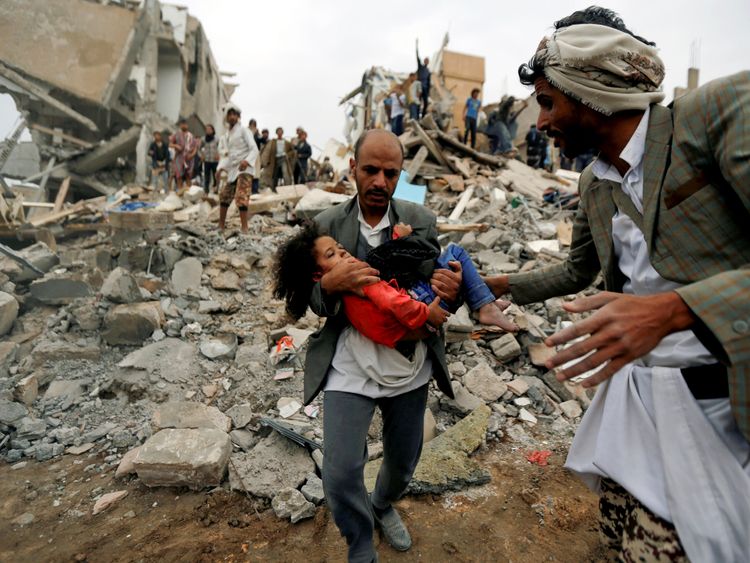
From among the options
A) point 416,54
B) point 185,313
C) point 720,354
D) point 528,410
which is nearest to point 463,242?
point 528,410

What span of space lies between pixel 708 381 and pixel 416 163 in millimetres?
9822

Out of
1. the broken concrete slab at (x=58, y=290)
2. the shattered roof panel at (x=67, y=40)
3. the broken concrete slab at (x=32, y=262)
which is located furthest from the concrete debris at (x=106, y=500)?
the shattered roof panel at (x=67, y=40)

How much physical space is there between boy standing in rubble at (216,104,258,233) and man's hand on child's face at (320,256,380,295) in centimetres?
611

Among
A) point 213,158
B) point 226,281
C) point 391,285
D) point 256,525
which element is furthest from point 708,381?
point 213,158

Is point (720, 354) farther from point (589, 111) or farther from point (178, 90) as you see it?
point (178, 90)

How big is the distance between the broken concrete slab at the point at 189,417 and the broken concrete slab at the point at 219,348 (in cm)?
81

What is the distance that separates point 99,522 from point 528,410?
3462 millimetres

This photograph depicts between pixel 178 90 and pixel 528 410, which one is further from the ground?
pixel 178 90

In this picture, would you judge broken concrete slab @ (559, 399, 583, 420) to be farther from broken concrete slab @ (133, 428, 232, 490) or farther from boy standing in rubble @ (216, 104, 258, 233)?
boy standing in rubble @ (216, 104, 258, 233)

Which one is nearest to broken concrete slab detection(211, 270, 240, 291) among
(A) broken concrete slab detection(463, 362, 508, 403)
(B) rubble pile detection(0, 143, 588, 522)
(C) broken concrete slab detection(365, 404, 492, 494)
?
(B) rubble pile detection(0, 143, 588, 522)

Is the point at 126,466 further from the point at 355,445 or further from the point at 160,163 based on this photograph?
the point at 160,163

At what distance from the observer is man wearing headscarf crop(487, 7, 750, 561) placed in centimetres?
99

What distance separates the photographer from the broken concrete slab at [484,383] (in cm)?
407

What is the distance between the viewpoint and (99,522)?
2828 millimetres
